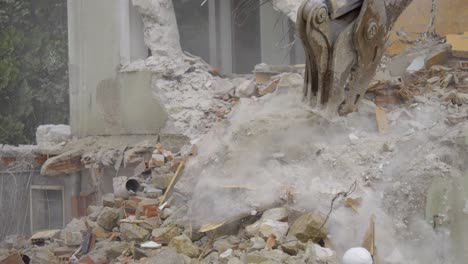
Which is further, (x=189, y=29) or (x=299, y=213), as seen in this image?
(x=189, y=29)

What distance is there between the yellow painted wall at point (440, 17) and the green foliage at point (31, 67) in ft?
32.8

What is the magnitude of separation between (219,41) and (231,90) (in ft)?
8.29

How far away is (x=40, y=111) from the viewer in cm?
1512

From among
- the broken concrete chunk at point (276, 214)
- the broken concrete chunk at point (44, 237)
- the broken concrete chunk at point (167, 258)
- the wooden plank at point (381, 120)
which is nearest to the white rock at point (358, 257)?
the broken concrete chunk at point (276, 214)

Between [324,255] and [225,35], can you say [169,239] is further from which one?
[225,35]

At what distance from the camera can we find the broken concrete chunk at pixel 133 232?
507 centimetres

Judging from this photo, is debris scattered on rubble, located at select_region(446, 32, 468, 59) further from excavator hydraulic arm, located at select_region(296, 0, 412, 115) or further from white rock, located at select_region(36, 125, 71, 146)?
white rock, located at select_region(36, 125, 71, 146)

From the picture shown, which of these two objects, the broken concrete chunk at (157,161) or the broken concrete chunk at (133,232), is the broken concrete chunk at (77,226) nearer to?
the broken concrete chunk at (157,161)

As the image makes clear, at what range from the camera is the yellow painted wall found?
22.8ft

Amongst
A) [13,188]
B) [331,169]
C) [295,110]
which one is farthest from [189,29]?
[331,169]

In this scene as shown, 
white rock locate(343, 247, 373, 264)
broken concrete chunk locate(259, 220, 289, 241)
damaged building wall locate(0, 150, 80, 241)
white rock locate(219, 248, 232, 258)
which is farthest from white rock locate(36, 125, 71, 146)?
white rock locate(343, 247, 373, 264)

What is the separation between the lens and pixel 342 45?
5230 mm

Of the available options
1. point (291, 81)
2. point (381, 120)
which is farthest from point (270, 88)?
point (381, 120)

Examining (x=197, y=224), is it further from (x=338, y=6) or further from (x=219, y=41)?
(x=219, y=41)
